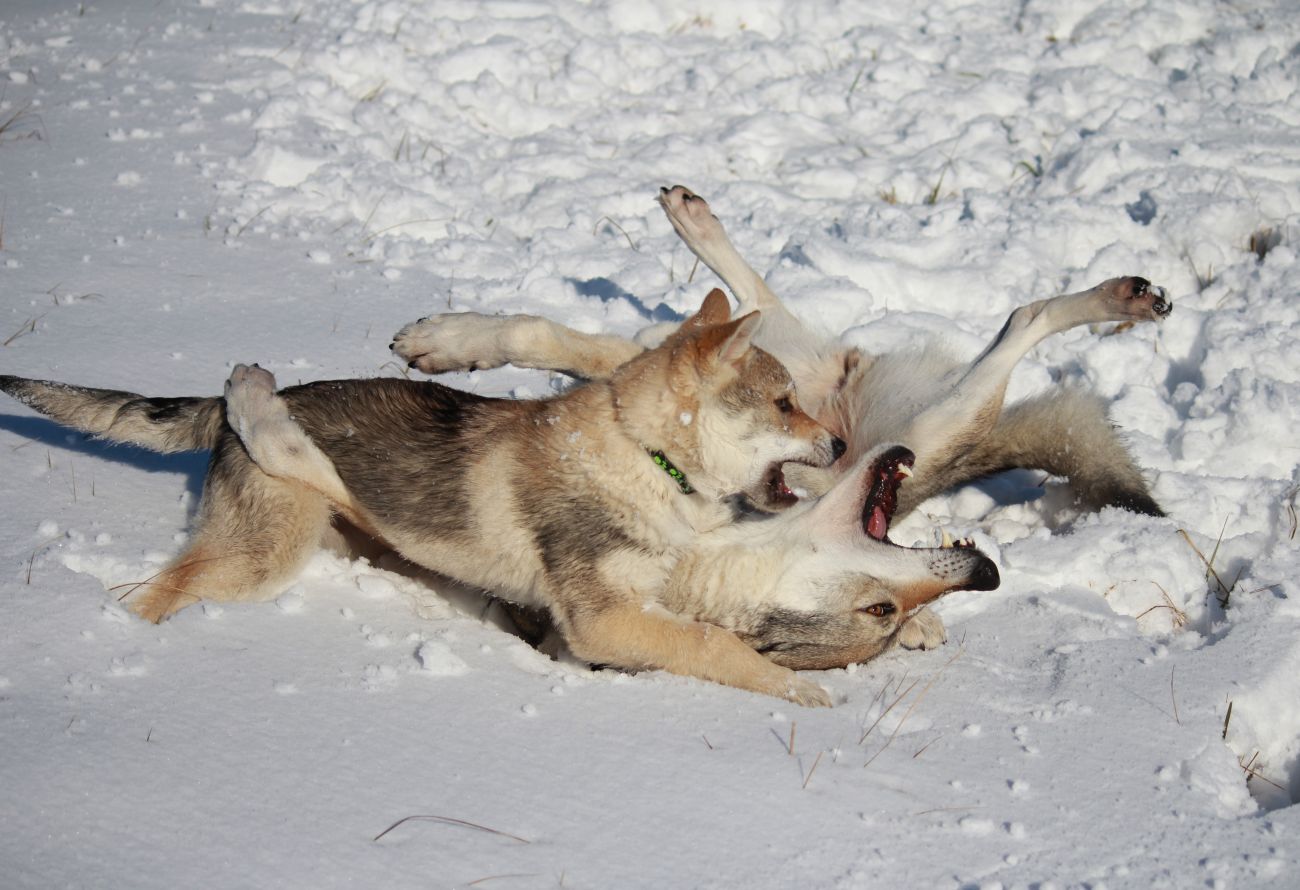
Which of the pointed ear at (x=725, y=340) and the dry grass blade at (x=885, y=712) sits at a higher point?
the pointed ear at (x=725, y=340)

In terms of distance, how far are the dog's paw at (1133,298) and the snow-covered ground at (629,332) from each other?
76cm

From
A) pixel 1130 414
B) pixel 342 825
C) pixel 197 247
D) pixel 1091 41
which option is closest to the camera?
pixel 342 825

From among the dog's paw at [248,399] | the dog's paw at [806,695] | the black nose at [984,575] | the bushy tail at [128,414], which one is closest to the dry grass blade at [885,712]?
the dog's paw at [806,695]

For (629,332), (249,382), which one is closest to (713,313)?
(249,382)

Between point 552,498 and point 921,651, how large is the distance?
1510mm

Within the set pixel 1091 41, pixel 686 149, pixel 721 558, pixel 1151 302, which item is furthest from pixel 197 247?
pixel 1091 41

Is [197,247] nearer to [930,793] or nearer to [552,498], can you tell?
[552,498]

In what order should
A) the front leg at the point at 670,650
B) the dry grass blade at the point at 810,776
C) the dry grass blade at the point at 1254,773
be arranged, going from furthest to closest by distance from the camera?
the front leg at the point at 670,650 < the dry grass blade at the point at 1254,773 < the dry grass blade at the point at 810,776

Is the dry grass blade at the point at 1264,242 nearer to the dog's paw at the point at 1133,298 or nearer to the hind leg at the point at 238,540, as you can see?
the dog's paw at the point at 1133,298

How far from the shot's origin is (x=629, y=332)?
612 centimetres

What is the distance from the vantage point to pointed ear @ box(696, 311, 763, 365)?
384cm

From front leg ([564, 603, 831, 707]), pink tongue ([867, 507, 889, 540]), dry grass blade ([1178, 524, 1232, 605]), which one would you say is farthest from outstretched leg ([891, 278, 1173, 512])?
front leg ([564, 603, 831, 707])

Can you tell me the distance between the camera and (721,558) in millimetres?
4168

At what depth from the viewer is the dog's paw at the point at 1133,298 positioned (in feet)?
16.0
